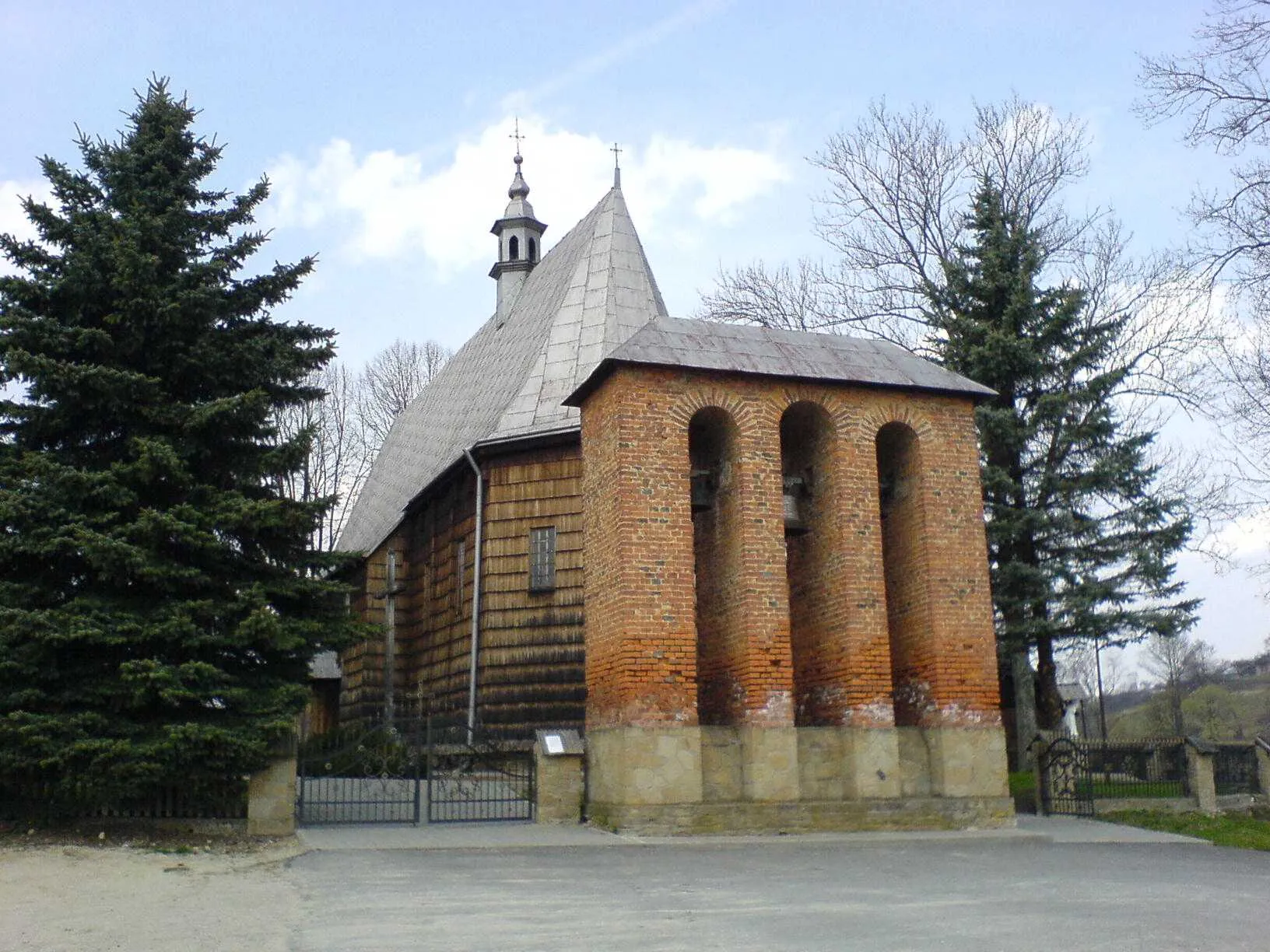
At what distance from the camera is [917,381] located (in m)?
14.4

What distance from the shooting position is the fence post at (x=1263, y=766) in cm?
1833

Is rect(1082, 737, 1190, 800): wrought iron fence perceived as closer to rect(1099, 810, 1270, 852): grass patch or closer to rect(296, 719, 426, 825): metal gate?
rect(1099, 810, 1270, 852): grass patch

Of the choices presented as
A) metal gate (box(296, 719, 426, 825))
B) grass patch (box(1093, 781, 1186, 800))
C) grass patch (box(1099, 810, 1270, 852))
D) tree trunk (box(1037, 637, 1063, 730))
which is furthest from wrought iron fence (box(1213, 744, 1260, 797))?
metal gate (box(296, 719, 426, 825))

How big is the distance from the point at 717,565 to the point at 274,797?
5.51 metres

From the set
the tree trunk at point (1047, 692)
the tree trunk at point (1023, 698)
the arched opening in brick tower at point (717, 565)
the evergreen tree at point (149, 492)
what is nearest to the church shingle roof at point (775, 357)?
the arched opening in brick tower at point (717, 565)

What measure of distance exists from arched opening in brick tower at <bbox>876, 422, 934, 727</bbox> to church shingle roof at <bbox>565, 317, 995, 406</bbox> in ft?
2.55

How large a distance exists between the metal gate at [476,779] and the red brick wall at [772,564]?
1610 mm

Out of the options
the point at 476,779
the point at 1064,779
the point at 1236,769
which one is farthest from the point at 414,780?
the point at 1236,769

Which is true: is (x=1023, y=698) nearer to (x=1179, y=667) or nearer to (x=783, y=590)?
(x=783, y=590)

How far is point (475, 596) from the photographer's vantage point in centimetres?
1906

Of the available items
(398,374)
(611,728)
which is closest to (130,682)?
(611,728)

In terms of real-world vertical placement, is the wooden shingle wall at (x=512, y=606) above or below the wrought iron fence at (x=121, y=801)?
above

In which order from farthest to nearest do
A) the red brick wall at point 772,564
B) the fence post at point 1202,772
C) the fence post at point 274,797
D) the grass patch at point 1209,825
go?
the fence post at point 1202,772 → the grass patch at point 1209,825 → the red brick wall at point 772,564 → the fence post at point 274,797

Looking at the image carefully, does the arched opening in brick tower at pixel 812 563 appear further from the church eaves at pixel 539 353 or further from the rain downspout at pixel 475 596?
the rain downspout at pixel 475 596
